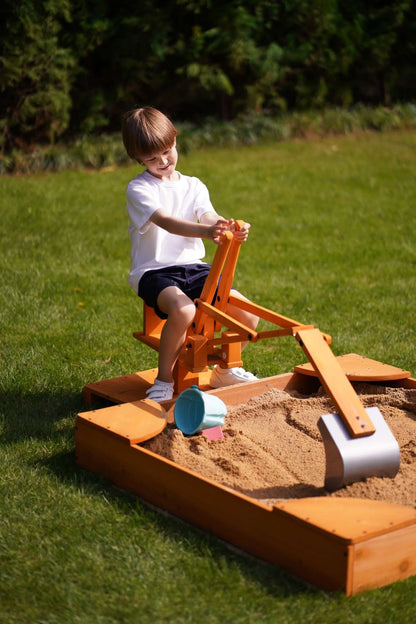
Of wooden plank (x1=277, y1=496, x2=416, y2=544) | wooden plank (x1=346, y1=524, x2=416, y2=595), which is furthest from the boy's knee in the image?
wooden plank (x1=346, y1=524, x2=416, y2=595)

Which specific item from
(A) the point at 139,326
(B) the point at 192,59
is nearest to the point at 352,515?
(A) the point at 139,326

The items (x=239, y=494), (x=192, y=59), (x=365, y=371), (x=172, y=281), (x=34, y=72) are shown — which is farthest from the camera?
(x=192, y=59)

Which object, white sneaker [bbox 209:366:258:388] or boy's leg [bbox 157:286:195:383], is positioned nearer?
boy's leg [bbox 157:286:195:383]

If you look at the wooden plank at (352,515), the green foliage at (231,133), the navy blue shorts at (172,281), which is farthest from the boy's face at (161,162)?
the green foliage at (231,133)

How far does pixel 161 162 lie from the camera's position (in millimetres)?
4199

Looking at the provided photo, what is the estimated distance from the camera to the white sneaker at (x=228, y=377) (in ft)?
14.2

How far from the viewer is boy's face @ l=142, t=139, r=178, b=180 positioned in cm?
417

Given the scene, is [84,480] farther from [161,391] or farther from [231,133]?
[231,133]

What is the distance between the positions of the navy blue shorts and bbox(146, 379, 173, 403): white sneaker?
329 mm

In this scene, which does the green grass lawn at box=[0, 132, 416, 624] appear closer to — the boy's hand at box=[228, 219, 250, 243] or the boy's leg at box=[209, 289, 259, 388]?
the boy's leg at box=[209, 289, 259, 388]

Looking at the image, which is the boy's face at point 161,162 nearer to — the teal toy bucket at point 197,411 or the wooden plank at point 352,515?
the teal toy bucket at point 197,411

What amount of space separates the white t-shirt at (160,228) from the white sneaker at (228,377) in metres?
0.57

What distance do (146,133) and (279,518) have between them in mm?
1974

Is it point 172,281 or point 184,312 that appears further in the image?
point 172,281
